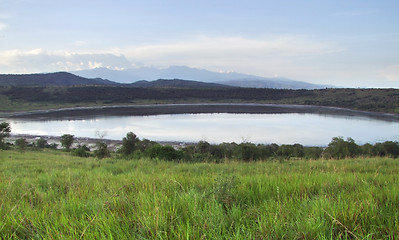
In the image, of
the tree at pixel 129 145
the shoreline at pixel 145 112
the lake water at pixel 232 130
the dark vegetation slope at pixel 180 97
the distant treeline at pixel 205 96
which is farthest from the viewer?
the distant treeline at pixel 205 96

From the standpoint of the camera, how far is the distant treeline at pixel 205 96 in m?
108

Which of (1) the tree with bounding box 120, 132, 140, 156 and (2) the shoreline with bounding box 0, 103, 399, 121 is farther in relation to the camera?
(2) the shoreline with bounding box 0, 103, 399, 121

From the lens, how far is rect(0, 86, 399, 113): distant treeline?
4242 inches

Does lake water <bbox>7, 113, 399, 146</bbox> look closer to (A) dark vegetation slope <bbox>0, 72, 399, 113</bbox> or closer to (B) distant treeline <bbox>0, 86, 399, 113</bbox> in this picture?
(A) dark vegetation slope <bbox>0, 72, 399, 113</bbox>

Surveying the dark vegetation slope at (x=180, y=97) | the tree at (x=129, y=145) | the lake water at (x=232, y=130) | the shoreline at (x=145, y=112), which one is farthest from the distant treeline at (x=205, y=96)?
the tree at (x=129, y=145)

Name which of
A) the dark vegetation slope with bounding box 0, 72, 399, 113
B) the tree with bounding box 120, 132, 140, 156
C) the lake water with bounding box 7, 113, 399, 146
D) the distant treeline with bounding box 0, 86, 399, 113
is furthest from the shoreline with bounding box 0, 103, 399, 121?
the tree with bounding box 120, 132, 140, 156

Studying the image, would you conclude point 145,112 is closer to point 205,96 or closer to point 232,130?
point 232,130

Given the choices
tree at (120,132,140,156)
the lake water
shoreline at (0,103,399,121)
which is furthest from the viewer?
shoreline at (0,103,399,121)

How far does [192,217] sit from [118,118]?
A: 8902 centimetres

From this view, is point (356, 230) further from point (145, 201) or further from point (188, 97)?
point (188, 97)

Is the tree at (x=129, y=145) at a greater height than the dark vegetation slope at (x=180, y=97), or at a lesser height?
lesser

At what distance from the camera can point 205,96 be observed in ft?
478

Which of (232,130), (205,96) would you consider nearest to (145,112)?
(232,130)

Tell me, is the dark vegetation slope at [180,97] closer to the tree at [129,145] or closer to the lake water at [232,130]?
the lake water at [232,130]
